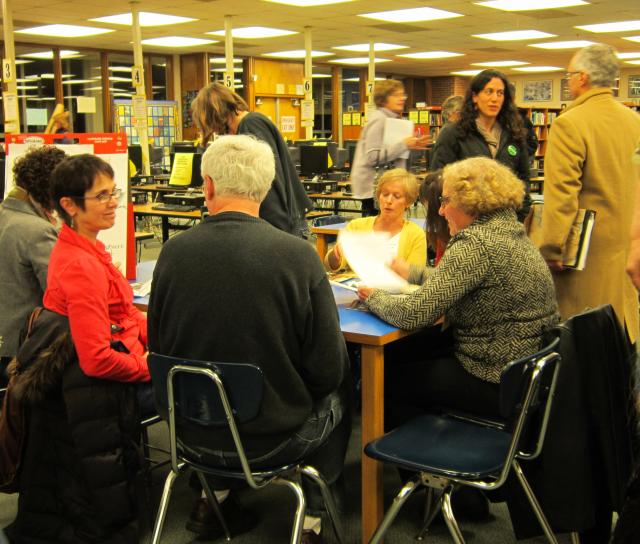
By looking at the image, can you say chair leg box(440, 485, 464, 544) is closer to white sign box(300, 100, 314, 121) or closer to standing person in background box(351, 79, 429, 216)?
standing person in background box(351, 79, 429, 216)

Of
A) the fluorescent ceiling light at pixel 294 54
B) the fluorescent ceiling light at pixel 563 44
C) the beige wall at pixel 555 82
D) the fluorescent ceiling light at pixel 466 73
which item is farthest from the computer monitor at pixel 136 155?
the beige wall at pixel 555 82

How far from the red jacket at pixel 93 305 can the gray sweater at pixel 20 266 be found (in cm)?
35

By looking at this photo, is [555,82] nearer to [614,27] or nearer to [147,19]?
[614,27]

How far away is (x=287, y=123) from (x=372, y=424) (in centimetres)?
1387

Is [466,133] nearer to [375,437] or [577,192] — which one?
[577,192]

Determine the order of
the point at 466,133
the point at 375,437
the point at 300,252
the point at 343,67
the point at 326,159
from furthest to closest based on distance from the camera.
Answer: the point at 343,67 < the point at 326,159 < the point at 466,133 < the point at 375,437 < the point at 300,252

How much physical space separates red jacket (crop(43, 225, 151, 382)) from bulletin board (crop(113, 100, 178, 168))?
514 inches

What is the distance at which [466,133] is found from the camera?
3883 mm

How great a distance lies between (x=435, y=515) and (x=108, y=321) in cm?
125

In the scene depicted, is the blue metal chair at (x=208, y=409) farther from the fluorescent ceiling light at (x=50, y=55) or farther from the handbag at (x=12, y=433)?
the fluorescent ceiling light at (x=50, y=55)

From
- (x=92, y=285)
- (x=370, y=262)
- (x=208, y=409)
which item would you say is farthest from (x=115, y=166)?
(x=208, y=409)

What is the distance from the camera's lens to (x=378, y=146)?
5.21 m

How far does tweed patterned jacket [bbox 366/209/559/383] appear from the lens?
2268 mm

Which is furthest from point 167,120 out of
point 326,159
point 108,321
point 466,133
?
point 108,321
